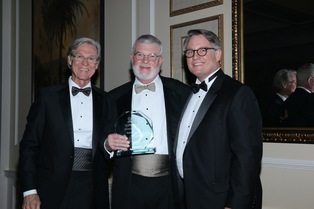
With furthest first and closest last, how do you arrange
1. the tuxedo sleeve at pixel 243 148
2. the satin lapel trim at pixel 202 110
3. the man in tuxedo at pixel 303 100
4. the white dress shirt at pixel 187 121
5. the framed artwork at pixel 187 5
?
the framed artwork at pixel 187 5
the man in tuxedo at pixel 303 100
the white dress shirt at pixel 187 121
the satin lapel trim at pixel 202 110
the tuxedo sleeve at pixel 243 148

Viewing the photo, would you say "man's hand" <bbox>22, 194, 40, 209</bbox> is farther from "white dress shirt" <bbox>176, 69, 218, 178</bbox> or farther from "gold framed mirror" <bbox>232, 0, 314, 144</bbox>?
"gold framed mirror" <bbox>232, 0, 314, 144</bbox>

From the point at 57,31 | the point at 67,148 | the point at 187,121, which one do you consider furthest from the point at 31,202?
the point at 57,31

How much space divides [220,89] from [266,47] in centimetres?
79

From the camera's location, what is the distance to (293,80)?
99.0 inches

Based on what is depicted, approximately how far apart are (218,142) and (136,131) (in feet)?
1.96

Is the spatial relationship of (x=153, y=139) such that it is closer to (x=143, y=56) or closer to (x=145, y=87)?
(x=145, y=87)

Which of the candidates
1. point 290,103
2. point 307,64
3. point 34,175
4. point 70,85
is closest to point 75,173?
point 34,175

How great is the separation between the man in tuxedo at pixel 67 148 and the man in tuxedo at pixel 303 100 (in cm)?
136

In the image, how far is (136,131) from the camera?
239cm

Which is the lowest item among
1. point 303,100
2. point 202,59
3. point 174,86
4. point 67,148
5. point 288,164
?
point 288,164

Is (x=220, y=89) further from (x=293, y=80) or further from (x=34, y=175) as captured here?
(x=34, y=175)

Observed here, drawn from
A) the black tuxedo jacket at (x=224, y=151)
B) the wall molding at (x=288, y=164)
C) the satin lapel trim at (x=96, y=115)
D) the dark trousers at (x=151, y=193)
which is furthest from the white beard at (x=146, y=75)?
the wall molding at (x=288, y=164)

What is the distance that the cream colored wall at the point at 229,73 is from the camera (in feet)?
8.39

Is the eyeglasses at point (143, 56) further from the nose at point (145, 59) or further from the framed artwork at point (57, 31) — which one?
the framed artwork at point (57, 31)
